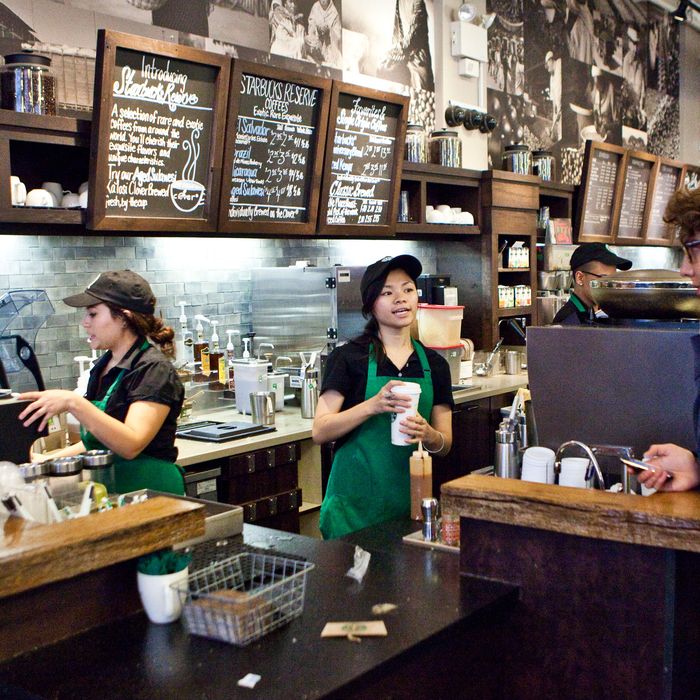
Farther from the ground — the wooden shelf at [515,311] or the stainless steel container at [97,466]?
the wooden shelf at [515,311]

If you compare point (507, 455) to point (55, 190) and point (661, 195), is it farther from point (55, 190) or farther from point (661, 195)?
point (661, 195)

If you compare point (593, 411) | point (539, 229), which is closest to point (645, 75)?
point (539, 229)

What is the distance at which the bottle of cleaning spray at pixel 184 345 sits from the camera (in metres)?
4.90

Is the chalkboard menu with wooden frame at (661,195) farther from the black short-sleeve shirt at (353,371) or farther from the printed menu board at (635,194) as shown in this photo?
the black short-sleeve shirt at (353,371)

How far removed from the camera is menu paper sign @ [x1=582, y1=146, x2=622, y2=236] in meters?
7.86

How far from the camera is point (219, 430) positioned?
424 centimetres

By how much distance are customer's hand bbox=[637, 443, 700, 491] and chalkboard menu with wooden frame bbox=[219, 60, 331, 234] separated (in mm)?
3067

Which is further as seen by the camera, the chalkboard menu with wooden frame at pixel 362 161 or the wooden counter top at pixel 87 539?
the chalkboard menu with wooden frame at pixel 362 161

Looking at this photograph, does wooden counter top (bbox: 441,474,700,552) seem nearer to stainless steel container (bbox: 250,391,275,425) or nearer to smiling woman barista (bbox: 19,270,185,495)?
smiling woman barista (bbox: 19,270,185,495)

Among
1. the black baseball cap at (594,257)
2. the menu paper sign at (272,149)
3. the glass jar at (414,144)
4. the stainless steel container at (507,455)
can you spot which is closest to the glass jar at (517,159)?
the glass jar at (414,144)

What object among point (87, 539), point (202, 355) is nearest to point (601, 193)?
point (202, 355)

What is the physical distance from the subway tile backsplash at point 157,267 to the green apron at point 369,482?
6.35 ft

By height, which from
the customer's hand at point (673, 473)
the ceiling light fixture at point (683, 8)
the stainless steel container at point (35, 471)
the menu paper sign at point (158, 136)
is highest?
the ceiling light fixture at point (683, 8)

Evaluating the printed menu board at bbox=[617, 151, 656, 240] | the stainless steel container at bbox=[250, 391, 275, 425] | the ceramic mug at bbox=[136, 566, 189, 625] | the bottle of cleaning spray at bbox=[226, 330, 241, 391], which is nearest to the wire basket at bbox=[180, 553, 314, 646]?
the ceramic mug at bbox=[136, 566, 189, 625]
